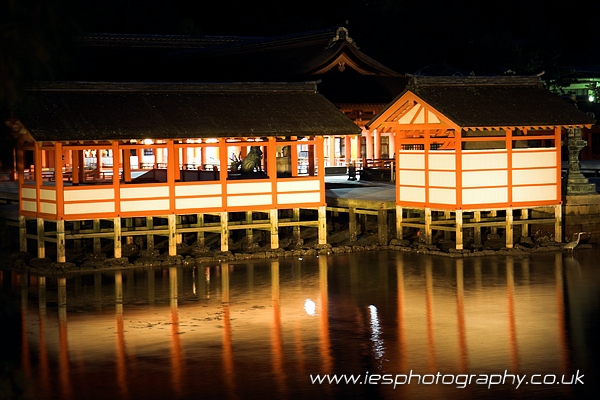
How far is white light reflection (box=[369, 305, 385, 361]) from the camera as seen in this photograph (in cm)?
1504

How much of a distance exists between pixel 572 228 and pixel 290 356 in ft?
47.2

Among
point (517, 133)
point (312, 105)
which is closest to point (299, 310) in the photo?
point (312, 105)

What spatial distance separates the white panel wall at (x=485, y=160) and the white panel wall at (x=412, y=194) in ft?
5.14

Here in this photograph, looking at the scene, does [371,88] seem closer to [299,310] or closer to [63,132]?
[63,132]

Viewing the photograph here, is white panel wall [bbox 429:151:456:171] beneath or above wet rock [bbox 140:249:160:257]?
above

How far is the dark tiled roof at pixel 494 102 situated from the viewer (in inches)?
989

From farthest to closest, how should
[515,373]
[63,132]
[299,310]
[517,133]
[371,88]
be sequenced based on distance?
[371,88] → [517,133] → [63,132] → [299,310] → [515,373]

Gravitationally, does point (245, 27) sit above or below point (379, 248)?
above

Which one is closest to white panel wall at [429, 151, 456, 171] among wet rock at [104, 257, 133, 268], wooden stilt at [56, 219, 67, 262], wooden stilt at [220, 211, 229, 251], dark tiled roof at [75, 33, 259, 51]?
wooden stilt at [220, 211, 229, 251]

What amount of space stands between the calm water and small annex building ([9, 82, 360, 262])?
148 centimetres

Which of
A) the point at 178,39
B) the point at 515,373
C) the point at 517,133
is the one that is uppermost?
the point at 178,39

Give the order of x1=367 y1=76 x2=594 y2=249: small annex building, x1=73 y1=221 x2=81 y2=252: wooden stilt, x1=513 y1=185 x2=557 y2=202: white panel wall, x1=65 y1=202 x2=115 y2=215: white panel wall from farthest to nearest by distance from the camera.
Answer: x1=73 y1=221 x2=81 y2=252: wooden stilt, x1=513 y1=185 x2=557 y2=202: white panel wall, x1=367 y1=76 x2=594 y2=249: small annex building, x1=65 y1=202 x2=115 y2=215: white panel wall

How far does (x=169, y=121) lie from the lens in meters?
24.4

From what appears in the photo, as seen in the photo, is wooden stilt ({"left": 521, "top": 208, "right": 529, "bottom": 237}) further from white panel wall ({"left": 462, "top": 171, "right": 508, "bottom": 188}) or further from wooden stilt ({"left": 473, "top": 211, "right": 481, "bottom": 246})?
white panel wall ({"left": 462, "top": 171, "right": 508, "bottom": 188})
